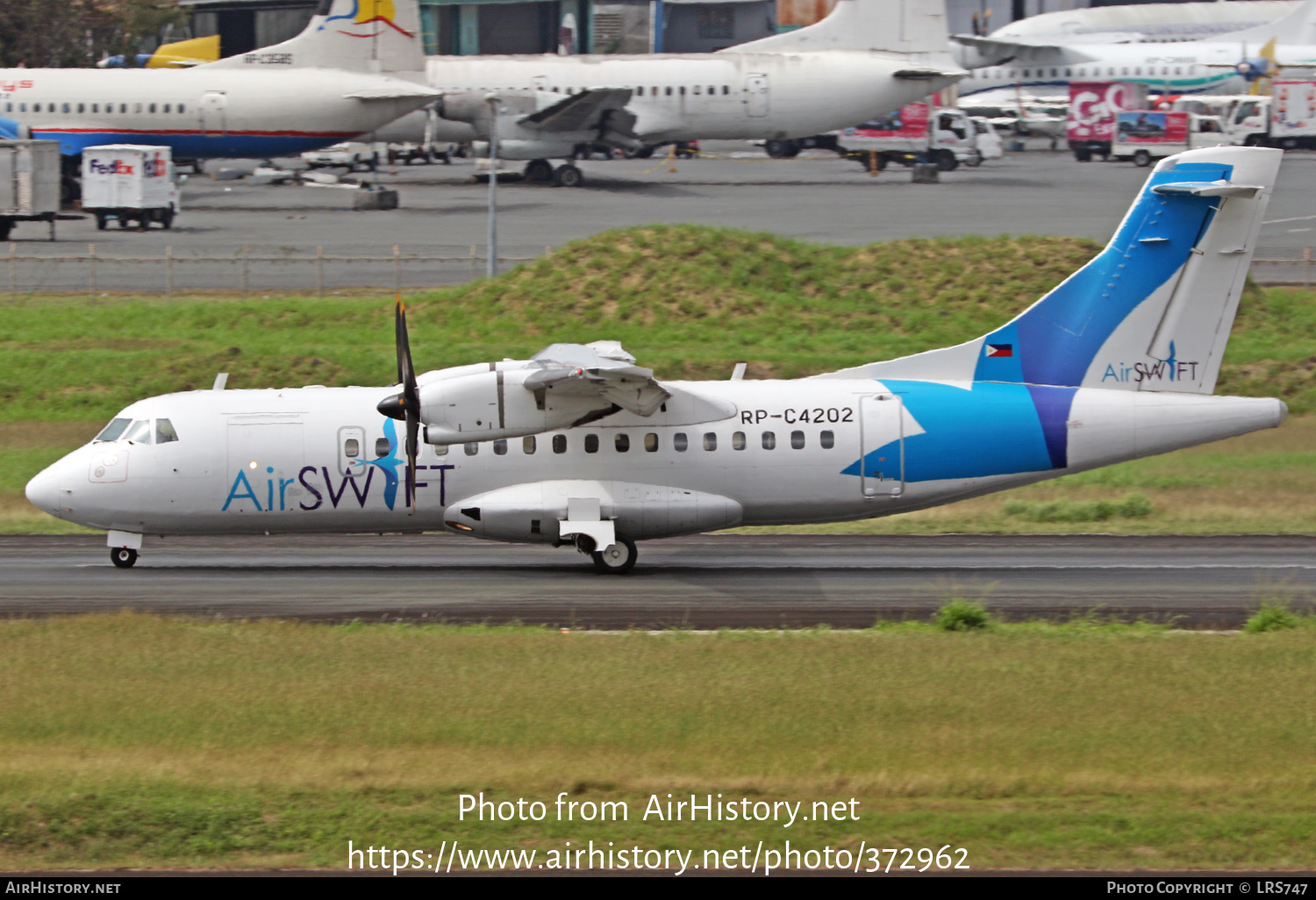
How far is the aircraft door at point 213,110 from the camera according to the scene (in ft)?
213

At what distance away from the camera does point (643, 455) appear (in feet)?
78.0

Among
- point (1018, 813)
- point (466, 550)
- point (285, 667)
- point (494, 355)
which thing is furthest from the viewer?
point (494, 355)

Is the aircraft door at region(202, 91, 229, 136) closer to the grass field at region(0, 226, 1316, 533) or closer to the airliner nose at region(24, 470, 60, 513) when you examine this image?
the grass field at region(0, 226, 1316, 533)

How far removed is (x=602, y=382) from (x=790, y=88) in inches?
2010

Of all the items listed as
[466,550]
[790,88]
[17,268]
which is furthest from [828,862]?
[790,88]

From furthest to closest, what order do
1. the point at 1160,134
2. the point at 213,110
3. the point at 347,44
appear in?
the point at 1160,134, the point at 347,44, the point at 213,110

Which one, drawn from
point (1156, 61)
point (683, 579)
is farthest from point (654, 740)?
point (1156, 61)

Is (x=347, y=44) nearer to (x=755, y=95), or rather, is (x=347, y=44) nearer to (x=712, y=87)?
(x=712, y=87)

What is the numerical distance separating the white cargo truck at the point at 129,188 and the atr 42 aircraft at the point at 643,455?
37715 mm

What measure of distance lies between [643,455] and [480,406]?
116 inches

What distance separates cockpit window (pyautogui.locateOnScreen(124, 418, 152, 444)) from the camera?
946 inches

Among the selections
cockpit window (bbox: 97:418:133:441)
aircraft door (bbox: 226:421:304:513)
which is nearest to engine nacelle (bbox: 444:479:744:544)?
aircraft door (bbox: 226:421:304:513)

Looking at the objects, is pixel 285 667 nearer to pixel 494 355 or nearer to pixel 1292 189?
pixel 494 355

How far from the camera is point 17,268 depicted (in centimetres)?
5269
